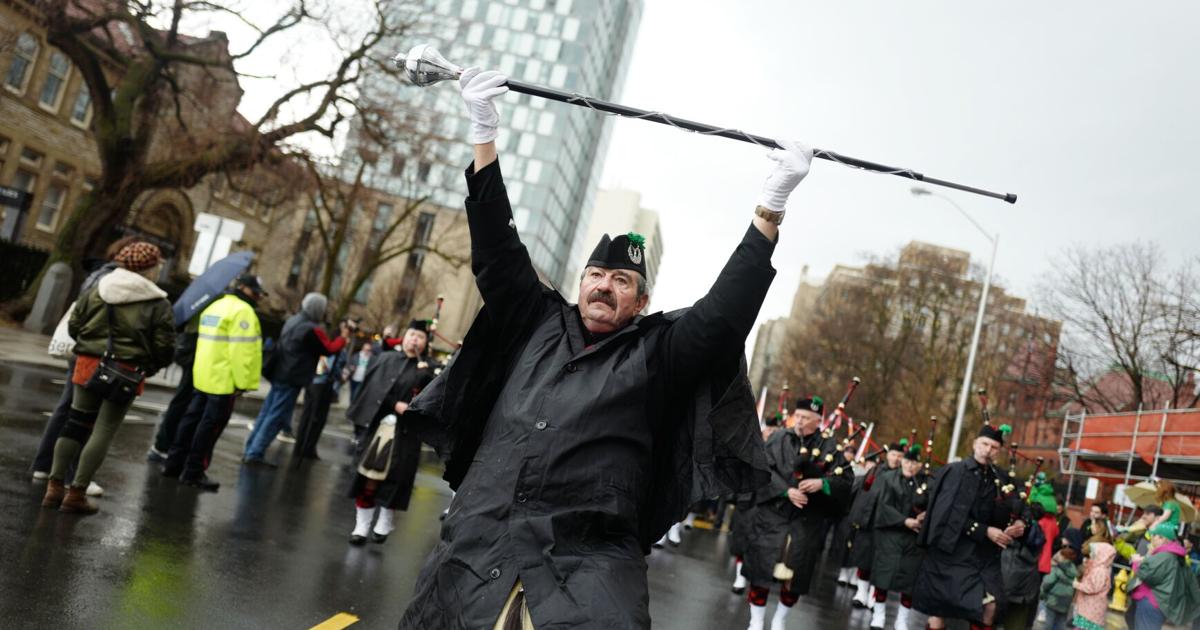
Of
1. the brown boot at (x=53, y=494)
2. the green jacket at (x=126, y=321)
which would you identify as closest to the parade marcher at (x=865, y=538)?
the green jacket at (x=126, y=321)

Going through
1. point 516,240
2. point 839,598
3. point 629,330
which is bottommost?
point 839,598

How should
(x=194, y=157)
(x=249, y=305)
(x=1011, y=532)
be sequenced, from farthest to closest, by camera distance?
(x=194, y=157), (x=249, y=305), (x=1011, y=532)

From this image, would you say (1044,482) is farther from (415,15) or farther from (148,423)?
(415,15)

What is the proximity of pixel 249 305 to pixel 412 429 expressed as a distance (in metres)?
6.55

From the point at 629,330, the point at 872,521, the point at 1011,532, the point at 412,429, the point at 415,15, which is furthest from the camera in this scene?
the point at 415,15

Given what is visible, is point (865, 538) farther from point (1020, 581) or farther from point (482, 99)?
point (482, 99)

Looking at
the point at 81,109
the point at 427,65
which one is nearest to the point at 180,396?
the point at 427,65

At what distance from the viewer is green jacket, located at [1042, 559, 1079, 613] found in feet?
41.1

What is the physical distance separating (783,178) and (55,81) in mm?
35471

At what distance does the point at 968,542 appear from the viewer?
27.8 feet

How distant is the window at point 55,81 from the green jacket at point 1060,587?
108 feet

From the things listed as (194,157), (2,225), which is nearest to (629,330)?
(194,157)

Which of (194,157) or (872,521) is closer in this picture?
(872,521)

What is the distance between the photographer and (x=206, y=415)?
8766 mm
